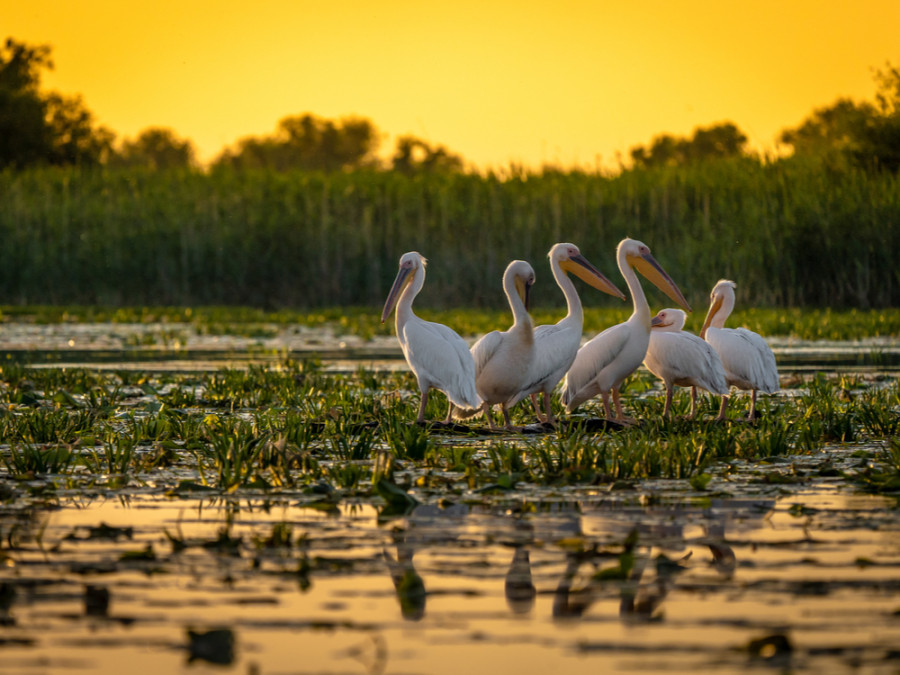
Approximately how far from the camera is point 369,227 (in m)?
25.4

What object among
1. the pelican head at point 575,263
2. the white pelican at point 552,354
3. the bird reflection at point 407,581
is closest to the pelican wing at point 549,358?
the white pelican at point 552,354

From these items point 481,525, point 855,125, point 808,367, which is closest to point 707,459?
point 481,525

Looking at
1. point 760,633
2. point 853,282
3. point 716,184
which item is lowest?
point 760,633

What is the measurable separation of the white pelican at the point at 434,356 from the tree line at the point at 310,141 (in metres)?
17.6

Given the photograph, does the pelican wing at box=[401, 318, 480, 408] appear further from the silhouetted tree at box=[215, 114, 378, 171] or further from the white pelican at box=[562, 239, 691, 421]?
the silhouetted tree at box=[215, 114, 378, 171]

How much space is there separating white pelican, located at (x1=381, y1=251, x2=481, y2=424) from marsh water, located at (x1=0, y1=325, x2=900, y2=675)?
83.5 inches

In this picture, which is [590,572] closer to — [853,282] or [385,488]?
[385,488]

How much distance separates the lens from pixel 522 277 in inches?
332

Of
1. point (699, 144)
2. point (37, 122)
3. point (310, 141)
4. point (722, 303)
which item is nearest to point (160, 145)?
point (310, 141)

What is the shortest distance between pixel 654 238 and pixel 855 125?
7.91 m

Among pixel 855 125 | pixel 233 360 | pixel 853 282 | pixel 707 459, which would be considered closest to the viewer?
pixel 707 459

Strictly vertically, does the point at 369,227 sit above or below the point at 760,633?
above

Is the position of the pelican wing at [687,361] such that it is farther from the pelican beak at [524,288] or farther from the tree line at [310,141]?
the tree line at [310,141]

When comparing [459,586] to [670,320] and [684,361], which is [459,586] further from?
[670,320]
